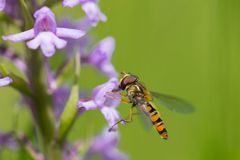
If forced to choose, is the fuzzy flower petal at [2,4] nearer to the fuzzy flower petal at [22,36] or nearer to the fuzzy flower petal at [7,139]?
the fuzzy flower petal at [22,36]

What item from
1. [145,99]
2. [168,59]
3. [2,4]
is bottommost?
[145,99]

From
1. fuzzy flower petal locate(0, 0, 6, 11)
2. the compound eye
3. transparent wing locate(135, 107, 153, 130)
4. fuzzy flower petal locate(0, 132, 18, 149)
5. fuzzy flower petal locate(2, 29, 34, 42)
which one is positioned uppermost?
fuzzy flower petal locate(0, 0, 6, 11)

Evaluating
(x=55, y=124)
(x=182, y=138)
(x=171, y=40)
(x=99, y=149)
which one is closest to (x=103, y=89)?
(x=55, y=124)

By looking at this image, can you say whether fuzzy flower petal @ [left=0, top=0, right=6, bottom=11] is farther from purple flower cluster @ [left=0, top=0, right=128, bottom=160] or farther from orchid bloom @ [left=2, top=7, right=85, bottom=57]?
orchid bloom @ [left=2, top=7, right=85, bottom=57]

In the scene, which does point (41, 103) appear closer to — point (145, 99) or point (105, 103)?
point (105, 103)

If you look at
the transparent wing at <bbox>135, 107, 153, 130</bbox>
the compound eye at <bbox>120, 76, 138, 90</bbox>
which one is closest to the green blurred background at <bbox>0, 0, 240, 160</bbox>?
the transparent wing at <bbox>135, 107, 153, 130</bbox>

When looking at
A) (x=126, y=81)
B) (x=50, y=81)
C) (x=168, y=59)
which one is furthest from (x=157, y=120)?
(x=168, y=59)

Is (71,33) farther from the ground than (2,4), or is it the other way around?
(2,4)
